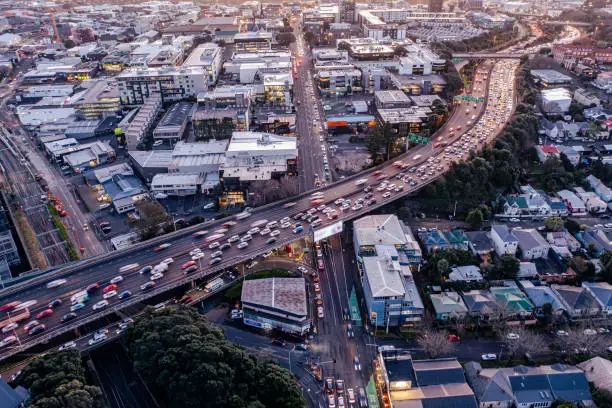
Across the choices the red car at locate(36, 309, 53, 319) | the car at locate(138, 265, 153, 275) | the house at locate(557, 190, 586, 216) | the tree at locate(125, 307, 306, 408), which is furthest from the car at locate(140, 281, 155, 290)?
the house at locate(557, 190, 586, 216)

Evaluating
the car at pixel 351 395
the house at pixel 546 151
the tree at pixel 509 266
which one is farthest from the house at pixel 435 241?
the house at pixel 546 151

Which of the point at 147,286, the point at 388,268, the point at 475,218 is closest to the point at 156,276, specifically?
the point at 147,286

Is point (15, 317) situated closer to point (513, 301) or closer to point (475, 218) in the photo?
point (513, 301)

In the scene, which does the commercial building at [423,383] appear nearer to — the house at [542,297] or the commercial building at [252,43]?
the house at [542,297]

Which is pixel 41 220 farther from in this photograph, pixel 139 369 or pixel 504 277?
pixel 504 277

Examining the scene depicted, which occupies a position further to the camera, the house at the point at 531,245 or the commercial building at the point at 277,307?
the house at the point at 531,245

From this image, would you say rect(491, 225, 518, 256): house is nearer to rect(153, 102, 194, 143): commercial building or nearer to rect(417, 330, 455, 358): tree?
rect(417, 330, 455, 358): tree
